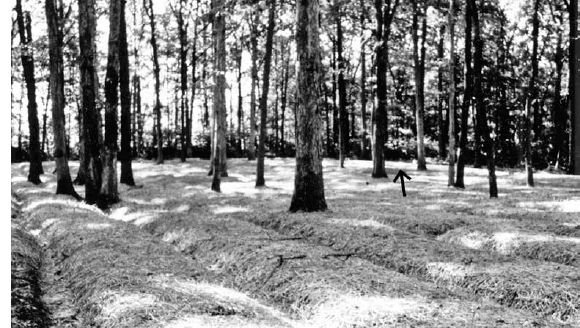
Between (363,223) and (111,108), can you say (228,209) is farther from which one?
(111,108)

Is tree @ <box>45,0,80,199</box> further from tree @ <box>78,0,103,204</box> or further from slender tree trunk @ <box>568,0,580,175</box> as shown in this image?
slender tree trunk @ <box>568,0,580,175</box>

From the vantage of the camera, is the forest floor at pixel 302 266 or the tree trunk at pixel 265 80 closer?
the forest floor at pixel 302 266

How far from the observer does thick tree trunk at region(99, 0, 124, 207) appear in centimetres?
1873

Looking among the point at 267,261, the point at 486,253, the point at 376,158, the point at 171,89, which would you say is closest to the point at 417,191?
the point at 376,158

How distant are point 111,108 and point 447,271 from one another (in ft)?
47.6

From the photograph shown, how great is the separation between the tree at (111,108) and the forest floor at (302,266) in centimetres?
215

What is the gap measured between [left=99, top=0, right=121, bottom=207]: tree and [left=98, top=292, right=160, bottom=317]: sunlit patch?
12544mm

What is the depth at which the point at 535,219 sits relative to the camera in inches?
566

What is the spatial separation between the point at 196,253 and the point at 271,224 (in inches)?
129

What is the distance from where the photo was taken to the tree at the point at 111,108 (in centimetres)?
1873

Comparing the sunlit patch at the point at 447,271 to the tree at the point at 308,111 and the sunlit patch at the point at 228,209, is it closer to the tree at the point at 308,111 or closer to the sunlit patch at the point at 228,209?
the tree at the point at 308,111

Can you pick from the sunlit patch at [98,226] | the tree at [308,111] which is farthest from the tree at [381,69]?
the sunlit patch at [98,226]

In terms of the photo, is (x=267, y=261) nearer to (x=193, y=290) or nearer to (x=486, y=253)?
(x=193, y=290)

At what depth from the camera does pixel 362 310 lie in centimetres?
674
